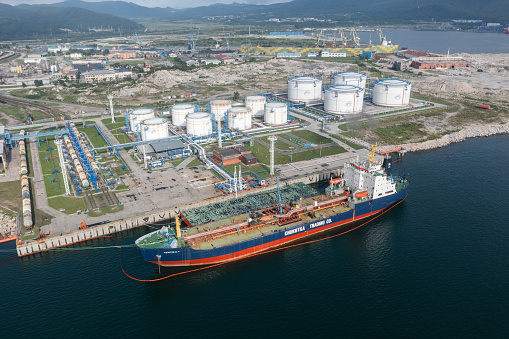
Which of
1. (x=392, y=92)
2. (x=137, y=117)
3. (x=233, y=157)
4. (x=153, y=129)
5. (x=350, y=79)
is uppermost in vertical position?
(x=350, y=79)

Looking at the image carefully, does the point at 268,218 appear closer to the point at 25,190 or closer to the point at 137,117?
the point at 25,190

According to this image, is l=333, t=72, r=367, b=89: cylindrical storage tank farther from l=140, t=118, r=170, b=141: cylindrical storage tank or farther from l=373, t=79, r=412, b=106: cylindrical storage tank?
l=140, t=118, r=170, b=141: cylindrical storage tank

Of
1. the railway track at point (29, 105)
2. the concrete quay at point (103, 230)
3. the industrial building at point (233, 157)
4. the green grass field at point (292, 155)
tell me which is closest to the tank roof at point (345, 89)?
the green grass field at point (292, 155)

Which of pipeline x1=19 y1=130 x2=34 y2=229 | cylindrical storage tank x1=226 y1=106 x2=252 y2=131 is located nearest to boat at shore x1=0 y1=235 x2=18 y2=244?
pipeline x1=19 y1=130 x2=34 y2=229

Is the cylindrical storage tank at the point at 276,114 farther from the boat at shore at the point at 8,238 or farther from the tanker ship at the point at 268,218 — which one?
the boat at shore at the point at 8,238

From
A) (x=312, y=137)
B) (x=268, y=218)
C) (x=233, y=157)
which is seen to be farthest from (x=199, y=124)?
(x=268, y=218)


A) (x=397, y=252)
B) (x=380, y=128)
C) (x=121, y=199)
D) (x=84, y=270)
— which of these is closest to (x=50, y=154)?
(x=121, y=199)
